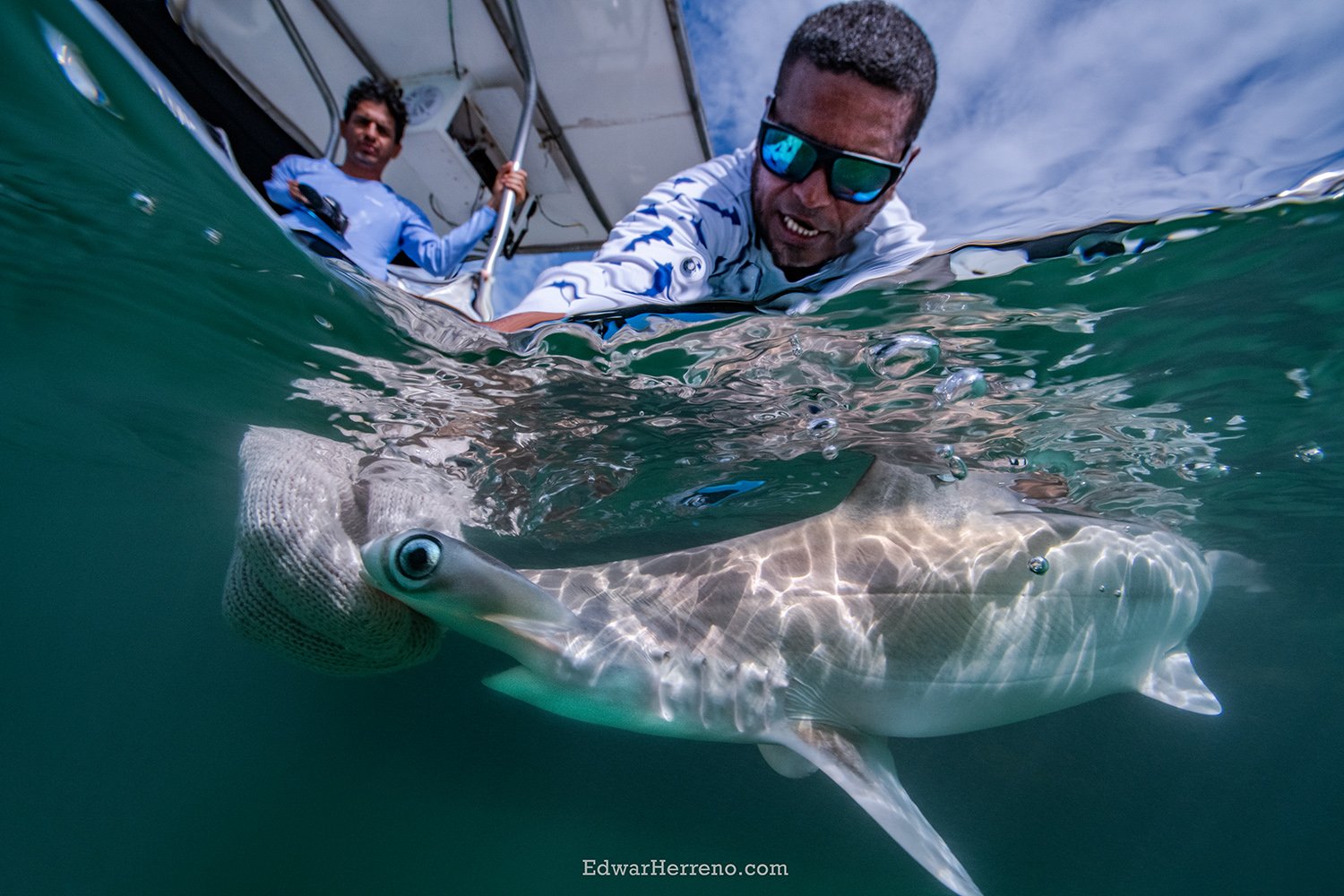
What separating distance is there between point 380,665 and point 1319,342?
8.00 m

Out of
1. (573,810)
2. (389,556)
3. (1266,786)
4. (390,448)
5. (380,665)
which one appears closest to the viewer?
(389,556)

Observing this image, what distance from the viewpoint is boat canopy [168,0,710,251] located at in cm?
429

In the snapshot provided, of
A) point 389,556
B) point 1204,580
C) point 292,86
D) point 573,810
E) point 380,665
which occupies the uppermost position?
point 292,86

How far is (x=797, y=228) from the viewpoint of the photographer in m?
3.67

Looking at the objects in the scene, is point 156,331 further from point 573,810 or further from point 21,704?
point 21,704

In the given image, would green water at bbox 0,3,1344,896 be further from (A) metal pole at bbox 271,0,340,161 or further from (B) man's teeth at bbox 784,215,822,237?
(A) metal pole at bbox 271,0,340,161

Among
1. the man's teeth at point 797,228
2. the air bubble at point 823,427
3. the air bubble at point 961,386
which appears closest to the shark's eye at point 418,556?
the man's teeth at point 797,228

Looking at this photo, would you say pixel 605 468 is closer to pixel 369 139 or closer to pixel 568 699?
pixel 369 139

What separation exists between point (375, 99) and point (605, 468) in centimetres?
476

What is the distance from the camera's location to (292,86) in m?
4.54

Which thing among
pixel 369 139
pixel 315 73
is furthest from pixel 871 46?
pixel 315 73

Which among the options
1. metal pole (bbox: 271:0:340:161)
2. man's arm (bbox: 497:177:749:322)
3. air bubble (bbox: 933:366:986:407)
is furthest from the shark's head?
air bubble (bbox: 933:366:986:407)

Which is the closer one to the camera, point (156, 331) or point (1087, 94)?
point (1087, 94)

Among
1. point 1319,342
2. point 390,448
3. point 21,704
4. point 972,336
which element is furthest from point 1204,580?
point 21,704
